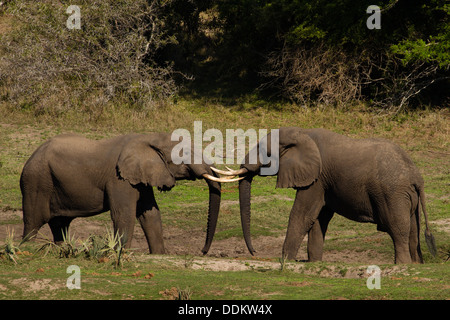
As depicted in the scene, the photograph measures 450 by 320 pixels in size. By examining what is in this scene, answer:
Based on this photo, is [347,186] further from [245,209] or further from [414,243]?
[245,209]

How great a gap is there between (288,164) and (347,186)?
1.08 m

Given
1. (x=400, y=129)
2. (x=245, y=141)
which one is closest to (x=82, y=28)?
(x=245, y=141)

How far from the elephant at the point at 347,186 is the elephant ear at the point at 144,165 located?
4.29 ft

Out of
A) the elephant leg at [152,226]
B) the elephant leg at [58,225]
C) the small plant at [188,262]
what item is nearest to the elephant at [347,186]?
the elephant leg at [152,226]

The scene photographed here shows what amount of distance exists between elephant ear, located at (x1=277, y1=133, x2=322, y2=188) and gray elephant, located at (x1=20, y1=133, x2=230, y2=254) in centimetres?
116

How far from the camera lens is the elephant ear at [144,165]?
1282cm

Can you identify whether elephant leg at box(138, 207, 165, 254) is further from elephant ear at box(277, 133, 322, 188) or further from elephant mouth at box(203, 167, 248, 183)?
elephant ear at box(277, 133, 322, 188)

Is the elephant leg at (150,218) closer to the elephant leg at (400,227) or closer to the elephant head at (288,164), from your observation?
the elephant head at (288,164)

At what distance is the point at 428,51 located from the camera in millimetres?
24750

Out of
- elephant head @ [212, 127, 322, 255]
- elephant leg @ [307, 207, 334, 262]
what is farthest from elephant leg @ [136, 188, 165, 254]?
elephant leg @ [307, 207, 334, 262]

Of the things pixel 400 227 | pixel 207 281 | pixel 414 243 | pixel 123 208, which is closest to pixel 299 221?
pixel 400 227

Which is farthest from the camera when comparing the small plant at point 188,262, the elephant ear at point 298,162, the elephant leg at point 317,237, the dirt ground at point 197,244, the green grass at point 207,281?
the dirt ground at point 197,244

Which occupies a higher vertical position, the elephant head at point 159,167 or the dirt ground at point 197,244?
the elephant head at point 159,167

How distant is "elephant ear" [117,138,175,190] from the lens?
12820 mm
